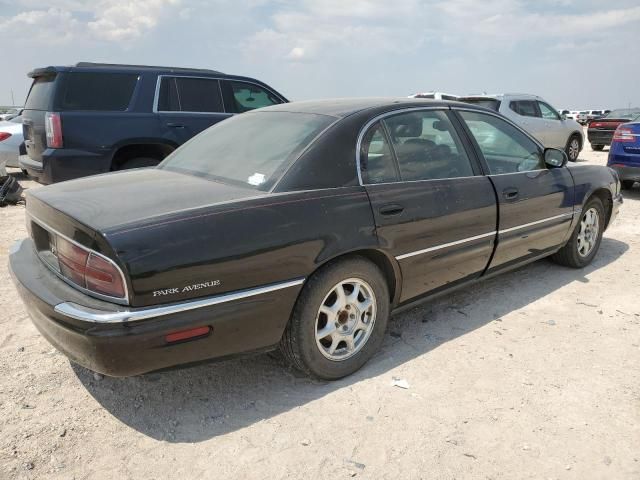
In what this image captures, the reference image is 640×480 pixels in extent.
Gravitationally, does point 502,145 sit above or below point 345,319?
above

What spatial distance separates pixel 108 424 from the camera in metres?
2.57

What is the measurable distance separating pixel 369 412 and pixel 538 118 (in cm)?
1133

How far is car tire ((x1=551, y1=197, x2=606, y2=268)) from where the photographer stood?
4.77 meters

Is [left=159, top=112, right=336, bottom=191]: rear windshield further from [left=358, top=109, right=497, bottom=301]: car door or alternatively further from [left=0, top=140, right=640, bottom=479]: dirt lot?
[left=0, top=140, right=640, bottom=479]: dirt lot

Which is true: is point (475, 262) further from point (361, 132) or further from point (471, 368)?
point (361, 132)

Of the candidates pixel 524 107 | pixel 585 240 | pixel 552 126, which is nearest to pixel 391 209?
pixel 585 240

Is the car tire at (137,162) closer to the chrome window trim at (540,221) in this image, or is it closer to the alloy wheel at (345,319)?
Answer: the alloy wheel at (345,319)

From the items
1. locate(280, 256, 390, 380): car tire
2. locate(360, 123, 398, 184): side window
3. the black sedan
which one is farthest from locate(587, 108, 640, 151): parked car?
locate(280, 256, 390, 380): car tire

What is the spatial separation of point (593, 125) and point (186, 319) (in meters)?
17.9

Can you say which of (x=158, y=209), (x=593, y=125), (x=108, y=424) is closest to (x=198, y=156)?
(x=158, y=209)

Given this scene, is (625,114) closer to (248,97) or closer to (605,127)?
(605,127)

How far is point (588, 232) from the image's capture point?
4934mm

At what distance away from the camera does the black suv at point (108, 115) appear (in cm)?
574

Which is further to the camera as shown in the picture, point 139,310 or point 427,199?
point 427,199
